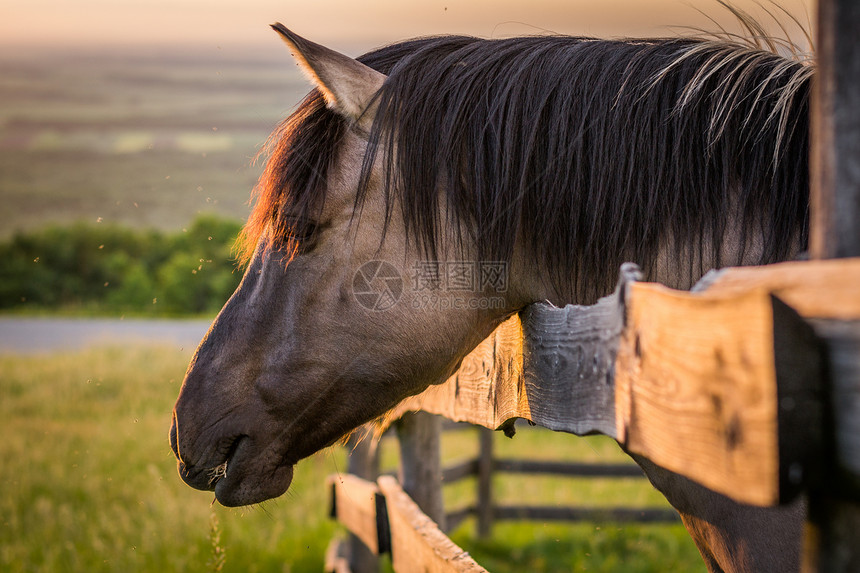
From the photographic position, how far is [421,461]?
3.58 m

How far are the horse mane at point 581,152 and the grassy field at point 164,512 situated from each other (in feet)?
6.69

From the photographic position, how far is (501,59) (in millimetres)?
1986

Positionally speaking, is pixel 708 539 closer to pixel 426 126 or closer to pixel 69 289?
pixel 426 126

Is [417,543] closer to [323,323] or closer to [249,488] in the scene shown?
[249,488]

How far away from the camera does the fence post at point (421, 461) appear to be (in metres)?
3.58

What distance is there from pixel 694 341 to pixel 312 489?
6.38 m

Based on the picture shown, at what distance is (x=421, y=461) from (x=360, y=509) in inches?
16.4

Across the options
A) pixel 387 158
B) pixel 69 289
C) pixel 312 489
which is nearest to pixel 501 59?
pixel 387 158

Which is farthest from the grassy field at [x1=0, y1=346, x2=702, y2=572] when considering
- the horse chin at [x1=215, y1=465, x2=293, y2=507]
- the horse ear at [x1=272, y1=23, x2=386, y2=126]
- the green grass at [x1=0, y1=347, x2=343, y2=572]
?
the horse ear at [x1=272, y1=23, x2=386, y2=126]

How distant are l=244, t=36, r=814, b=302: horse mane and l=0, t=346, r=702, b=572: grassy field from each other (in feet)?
6.69

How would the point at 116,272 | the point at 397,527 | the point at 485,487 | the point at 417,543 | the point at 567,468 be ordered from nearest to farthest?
the point at 417,543 < the point at 397,527 < the point at 485,487 < the point at 567,468 < the point at 116,272

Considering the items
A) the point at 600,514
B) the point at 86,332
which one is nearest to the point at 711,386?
the point at 600,514

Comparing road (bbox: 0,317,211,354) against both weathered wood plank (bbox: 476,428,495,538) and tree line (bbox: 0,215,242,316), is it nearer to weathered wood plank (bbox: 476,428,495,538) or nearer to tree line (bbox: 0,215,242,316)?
tree line (bbox: 0,215,242,316)

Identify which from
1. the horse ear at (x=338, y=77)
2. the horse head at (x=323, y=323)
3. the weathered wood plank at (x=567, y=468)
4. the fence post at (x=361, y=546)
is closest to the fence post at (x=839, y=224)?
the horse head at (x=323, y=323)
